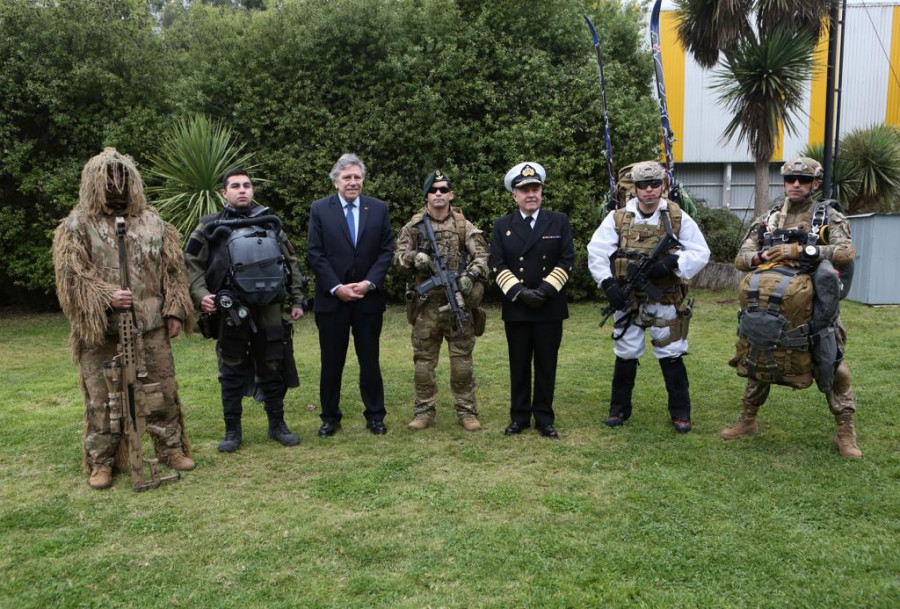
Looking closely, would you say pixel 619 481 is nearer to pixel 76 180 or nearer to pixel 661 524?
pixel 661 524

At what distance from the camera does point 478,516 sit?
12.7ft

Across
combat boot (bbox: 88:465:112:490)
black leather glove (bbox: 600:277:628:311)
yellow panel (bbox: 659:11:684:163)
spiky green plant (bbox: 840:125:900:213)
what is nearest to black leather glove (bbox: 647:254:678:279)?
black leather glove (bbox: 600:277:628:311)

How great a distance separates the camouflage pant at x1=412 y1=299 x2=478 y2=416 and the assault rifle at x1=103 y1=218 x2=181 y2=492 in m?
1.97

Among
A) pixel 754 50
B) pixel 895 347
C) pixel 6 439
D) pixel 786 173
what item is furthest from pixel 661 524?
pixel 754 50

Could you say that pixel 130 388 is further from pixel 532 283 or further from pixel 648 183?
pixel 648 183

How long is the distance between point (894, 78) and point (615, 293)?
62.9ft

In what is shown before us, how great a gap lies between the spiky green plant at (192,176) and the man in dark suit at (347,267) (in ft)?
15.1

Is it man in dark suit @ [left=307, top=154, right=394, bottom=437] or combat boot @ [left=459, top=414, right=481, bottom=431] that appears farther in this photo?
combat boot @ [left=459, top=414, right=481, bottom=431]

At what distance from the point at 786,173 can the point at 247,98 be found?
29.0ft

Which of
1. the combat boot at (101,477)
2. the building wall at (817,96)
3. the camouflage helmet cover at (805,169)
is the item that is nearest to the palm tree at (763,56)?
the building wall at (817,96)

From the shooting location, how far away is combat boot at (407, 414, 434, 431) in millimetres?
5539

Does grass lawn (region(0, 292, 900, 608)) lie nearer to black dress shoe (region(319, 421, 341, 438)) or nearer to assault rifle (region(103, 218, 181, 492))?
black dress shoe (region(319, 421, 341, 438))

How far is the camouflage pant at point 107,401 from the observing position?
4398 millimetres

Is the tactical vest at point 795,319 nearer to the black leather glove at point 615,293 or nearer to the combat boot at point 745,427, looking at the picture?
the combat boot at point 745,427
